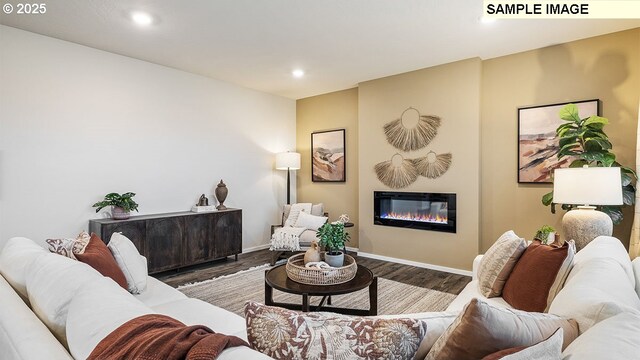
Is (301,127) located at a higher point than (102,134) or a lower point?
higher

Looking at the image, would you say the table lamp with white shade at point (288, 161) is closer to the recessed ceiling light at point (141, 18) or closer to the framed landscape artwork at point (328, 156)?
the framed landscape artwork at point (328, 156)

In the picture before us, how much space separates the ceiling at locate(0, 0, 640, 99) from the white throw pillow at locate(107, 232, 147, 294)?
202 cm

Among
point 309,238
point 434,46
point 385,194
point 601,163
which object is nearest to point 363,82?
point 434,46

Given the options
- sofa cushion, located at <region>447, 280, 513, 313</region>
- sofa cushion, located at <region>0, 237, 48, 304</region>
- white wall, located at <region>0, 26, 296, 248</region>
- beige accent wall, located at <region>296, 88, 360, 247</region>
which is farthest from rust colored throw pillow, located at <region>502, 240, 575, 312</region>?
white wall, located at <region>0, 26, 296, 248</region>

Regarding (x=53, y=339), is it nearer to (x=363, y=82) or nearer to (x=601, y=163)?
(x=601, y=163)

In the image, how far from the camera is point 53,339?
96 centimetres

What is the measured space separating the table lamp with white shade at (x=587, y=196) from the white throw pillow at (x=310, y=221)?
107 inches

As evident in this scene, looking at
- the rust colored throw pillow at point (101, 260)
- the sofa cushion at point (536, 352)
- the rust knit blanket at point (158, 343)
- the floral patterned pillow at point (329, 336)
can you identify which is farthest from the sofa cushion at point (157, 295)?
the sofa cushion at point (536, 352)

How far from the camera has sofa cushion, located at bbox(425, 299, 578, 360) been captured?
799mm

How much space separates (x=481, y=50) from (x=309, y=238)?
3116 millimetres

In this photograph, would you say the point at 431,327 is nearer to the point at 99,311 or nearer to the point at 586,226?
the point at 99,311

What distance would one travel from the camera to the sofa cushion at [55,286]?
3.51 ft

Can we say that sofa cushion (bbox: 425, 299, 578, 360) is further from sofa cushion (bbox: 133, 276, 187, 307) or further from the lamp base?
the lamp base

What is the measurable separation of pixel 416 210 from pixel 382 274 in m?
1.04
